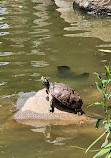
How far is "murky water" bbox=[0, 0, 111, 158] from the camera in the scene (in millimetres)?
4953

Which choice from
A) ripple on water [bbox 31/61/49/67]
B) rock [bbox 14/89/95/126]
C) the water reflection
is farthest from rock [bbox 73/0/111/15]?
rock [bbox 14/89/95/126]

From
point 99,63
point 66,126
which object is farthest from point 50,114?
point 99,63

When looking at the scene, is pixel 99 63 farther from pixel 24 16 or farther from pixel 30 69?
pixel 24 16

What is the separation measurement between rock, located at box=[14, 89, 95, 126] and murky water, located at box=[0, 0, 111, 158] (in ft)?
0.60

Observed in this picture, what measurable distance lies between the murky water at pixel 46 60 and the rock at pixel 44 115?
183 millimetres

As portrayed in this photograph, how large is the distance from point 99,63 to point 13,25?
4.95 m

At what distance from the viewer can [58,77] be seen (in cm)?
780

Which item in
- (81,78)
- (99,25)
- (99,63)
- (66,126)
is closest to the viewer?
(66,126)

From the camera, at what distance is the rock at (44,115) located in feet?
18.4

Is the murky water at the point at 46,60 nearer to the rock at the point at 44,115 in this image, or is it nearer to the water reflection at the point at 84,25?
the water reflection at the point at 84,25

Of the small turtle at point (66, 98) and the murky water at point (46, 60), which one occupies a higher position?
the small turtle at point (66, 98)

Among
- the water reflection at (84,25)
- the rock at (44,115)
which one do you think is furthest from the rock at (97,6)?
the rock at (44,115)

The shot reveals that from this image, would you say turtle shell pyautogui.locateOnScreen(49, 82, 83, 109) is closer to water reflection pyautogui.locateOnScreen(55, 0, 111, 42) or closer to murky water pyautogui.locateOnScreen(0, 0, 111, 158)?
murky water pyautogui.locateOnScreen(0, 0, 111, 158)

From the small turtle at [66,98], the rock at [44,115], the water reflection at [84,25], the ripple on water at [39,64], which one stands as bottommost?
the water reflection at [84,25]
